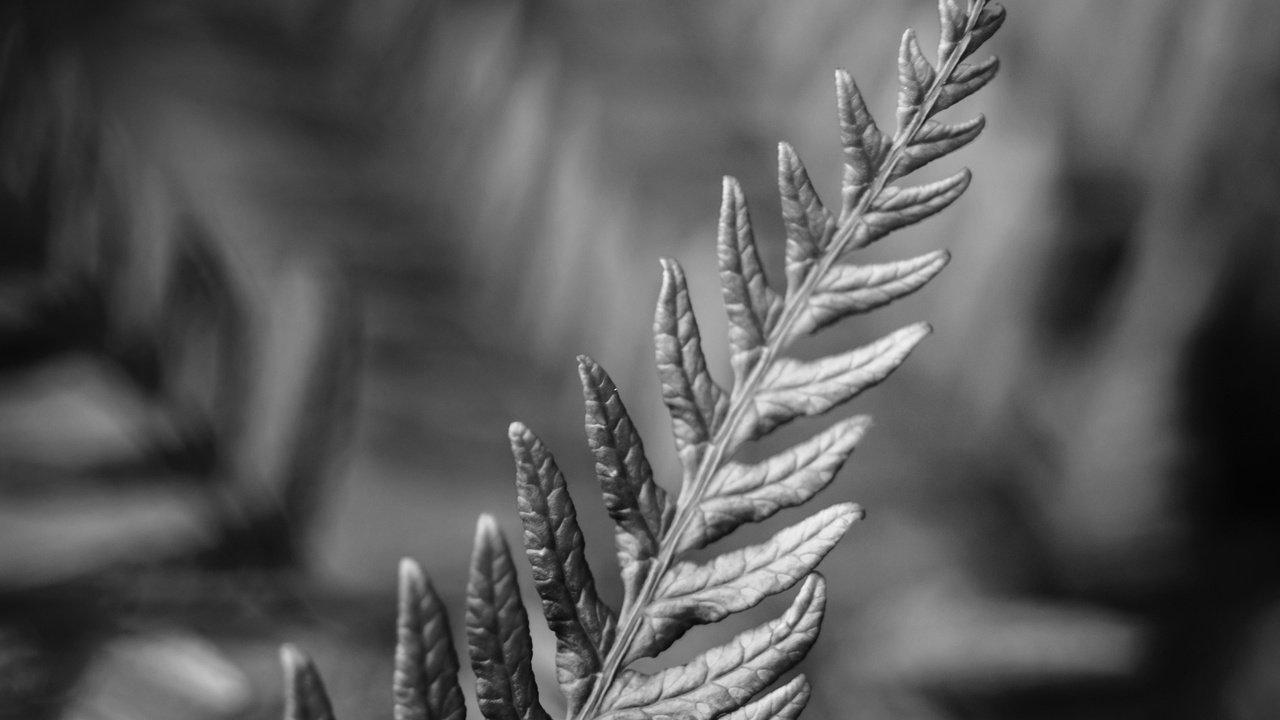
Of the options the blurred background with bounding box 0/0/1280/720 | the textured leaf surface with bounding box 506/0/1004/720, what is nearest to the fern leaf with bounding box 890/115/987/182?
the textured leaf surface with bounding box 506/0/1004/720

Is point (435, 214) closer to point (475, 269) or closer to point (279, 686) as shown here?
point (475, 269)

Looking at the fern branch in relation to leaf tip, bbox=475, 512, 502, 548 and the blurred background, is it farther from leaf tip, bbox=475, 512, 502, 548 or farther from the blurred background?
the blurred background

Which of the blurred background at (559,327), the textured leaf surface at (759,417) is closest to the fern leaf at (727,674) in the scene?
the textured leaf surface at (759,417)

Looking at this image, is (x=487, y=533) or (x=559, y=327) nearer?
(x=487, y=533)

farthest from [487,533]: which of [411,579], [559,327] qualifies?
[559,327]

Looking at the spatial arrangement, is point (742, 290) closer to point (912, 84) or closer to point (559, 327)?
point (912, 84)

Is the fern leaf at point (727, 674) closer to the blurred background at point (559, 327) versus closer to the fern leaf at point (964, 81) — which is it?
the fern leaf at point (964, 81)
